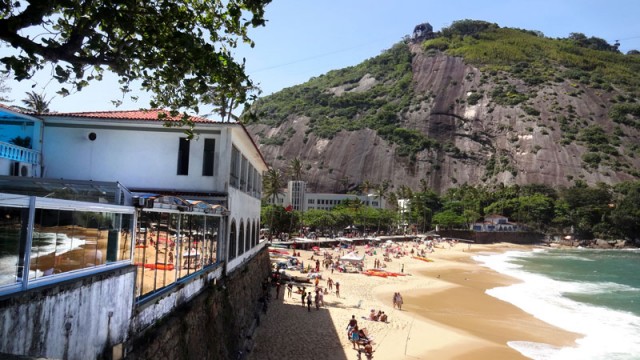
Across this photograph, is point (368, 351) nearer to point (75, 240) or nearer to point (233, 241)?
point (233, 241)

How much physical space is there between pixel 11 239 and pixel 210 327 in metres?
7.82

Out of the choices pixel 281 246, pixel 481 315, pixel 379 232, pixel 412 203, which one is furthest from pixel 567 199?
pixel 481 315

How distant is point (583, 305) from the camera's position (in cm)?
2966

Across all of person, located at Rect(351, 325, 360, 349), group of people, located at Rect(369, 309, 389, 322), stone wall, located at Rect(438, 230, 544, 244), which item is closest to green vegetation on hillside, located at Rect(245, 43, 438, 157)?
stone wall, located at Rect(438, 230, 544, 244)

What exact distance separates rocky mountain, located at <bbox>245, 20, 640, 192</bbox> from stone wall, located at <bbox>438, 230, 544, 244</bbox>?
23.5m

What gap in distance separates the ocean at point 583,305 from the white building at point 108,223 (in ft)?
47.8

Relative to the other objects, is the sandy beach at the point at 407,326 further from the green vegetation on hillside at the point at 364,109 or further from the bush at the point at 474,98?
the bush at the point at 474,98

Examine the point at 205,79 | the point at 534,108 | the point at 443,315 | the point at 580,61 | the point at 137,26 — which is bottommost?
the point at 443,315

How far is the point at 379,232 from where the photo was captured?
9750cm

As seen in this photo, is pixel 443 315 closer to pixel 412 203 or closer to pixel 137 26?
pixel 137 26

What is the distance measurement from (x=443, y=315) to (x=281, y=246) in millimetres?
30566

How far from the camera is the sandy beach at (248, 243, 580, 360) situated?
17.8 m

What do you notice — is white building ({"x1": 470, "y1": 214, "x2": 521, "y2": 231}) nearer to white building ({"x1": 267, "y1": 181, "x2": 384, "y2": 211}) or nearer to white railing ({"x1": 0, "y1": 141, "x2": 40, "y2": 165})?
white building ({"x1": 267, "y1": 181, "x2": 384, "y2": 211})

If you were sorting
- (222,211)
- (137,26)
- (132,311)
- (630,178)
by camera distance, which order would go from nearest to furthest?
(137,26) → (132,311) → (222,211) → (630,178)
